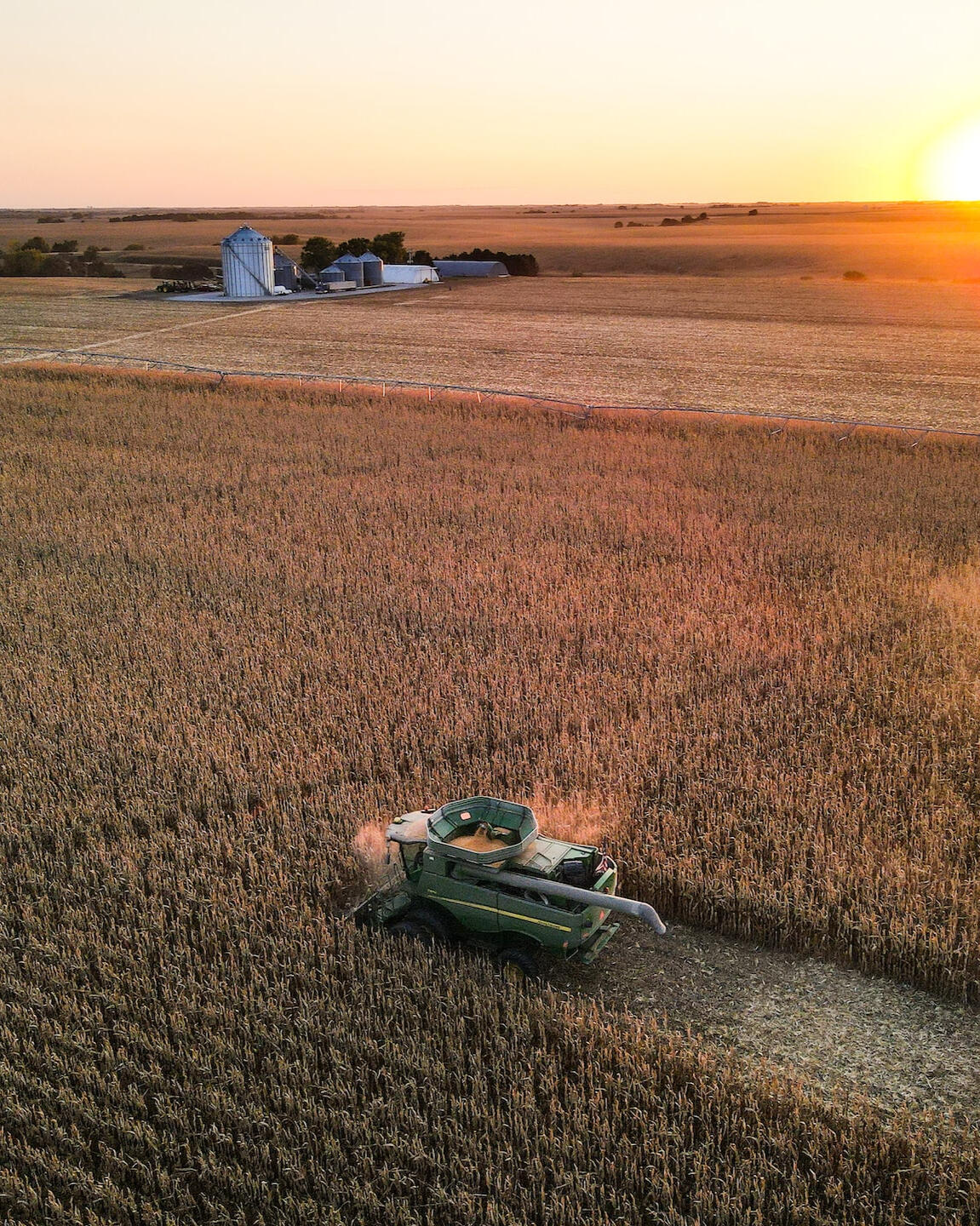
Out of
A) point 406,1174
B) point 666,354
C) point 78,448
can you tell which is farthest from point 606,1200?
point 666,354

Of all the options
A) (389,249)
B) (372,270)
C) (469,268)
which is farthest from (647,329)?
(389,249)

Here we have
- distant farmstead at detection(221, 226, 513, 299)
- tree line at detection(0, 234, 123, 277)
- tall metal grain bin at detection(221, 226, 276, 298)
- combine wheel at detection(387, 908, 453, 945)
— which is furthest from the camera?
tree line at detection(0, 234, 123, 277)

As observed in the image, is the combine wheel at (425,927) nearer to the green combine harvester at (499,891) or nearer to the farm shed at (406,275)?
the green combine harvester at (499,891)

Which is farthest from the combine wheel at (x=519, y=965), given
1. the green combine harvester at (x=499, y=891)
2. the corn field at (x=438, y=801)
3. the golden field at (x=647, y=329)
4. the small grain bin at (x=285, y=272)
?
the small grain bin at (x=285, y=272)

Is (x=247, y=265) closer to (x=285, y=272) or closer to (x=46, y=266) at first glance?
(x=285, y=272)

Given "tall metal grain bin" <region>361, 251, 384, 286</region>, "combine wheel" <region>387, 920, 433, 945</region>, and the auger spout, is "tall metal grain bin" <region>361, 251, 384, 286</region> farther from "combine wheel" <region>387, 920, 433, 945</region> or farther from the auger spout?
the auger spout

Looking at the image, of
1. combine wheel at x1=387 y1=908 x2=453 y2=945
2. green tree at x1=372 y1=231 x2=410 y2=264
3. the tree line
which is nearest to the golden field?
green tree at x1=372 y1=231 x2=410 y2=264

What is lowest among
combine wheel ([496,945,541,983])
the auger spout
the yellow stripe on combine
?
combine wheel ([496,945,541,983])

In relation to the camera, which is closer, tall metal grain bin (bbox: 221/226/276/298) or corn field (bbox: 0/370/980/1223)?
corn field (bbox: 0/370/980/1223)

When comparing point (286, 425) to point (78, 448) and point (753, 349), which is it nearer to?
point (78, 448)
